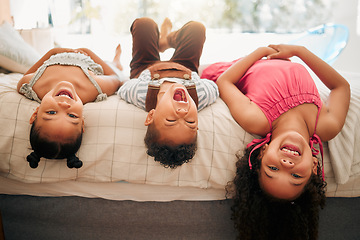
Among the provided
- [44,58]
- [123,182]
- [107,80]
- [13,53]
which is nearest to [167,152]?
[123,182]

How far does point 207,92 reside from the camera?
3.64 feet

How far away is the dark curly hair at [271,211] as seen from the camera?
0.92 meters

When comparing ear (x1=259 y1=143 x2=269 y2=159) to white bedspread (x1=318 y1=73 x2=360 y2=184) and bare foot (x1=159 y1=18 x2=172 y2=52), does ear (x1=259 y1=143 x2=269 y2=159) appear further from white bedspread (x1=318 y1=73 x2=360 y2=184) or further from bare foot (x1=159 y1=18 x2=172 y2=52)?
bare foot (x1=159 y1=18 x2=172 y2=52)

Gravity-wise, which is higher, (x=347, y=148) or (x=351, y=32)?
(x=351, y=32)

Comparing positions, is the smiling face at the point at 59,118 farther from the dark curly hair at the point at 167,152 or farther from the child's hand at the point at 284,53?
the child's hand at the point at 284,53

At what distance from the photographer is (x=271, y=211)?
37.3 inches

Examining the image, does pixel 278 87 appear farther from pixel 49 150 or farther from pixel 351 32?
pixel 351 32

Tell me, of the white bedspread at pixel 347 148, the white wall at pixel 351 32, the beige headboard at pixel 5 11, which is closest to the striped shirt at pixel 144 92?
the white bedspread at pixel 347 148

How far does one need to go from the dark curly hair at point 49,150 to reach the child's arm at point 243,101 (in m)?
0.61

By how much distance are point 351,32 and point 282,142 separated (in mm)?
2465

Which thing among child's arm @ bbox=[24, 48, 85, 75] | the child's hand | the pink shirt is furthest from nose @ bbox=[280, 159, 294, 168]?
child's arm @ bbox=[24, 48, 85, 75]

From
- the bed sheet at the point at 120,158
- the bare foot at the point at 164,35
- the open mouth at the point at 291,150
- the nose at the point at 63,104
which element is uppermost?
the bare foot at the point at 164,35

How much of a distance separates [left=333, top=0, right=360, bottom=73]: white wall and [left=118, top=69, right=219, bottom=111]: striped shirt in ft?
7.15

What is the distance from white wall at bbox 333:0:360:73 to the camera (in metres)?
2.65
